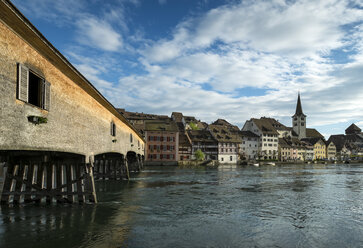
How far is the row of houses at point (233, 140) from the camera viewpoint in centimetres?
6544

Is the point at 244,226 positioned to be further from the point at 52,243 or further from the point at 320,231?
the point at 52,243

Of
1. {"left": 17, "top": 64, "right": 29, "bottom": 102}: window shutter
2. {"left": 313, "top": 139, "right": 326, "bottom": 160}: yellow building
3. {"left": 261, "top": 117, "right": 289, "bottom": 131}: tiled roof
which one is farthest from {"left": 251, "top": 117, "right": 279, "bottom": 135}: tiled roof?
{"left": 17, "top": 64, "right": 29, "bottom": 102}: window shutter

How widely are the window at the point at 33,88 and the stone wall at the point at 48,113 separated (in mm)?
156

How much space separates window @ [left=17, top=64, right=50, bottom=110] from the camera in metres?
8.59

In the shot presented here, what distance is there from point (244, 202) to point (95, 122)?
9.83 m

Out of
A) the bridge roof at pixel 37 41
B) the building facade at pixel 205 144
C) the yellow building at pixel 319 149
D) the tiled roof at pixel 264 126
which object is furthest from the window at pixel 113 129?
the yellow building at pixel 319 149

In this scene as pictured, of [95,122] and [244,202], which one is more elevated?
[95,122]

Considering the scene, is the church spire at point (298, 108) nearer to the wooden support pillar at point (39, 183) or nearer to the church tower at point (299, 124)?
the church tower at point (299, 124)

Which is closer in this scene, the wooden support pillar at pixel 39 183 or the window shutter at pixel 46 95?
the window shutter at pixel 46 95

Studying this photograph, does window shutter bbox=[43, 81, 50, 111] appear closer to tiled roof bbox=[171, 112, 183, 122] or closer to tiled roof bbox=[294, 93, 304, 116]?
tiled roof bbox=[171, 112, 183, 122]

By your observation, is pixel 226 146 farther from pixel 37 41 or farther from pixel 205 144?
pixel 37 41

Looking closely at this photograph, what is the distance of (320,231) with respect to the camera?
11.2m

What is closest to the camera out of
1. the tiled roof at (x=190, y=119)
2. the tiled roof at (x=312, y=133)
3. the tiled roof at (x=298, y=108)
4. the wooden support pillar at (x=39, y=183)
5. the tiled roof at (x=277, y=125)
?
the wooden support pillar at (x=39, y=183)

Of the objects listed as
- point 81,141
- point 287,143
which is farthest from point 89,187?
point 287,143
